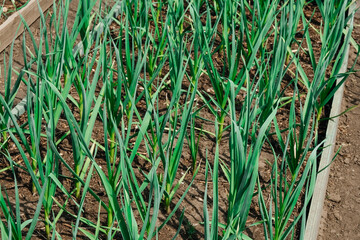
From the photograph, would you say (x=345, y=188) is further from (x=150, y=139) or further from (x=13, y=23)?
(x=13, y=23)

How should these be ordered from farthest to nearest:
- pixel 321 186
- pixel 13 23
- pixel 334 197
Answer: pixel 13 23, pixel 334 197, pixel 321 186

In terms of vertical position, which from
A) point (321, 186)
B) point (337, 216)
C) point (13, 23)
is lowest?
point (337, 216)

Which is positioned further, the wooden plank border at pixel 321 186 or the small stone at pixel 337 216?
the small stone at pixel 337 216

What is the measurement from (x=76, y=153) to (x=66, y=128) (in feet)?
2.64

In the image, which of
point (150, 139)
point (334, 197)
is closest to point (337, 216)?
point (334, 197)

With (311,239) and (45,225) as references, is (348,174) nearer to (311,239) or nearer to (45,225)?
(311,239)

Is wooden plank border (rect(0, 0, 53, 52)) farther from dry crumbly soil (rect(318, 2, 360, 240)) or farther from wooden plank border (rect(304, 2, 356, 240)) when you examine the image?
dry crumbly soil (rect(318, 2, 360, 240))

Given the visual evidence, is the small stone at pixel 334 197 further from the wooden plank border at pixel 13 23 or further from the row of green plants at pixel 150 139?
the wooden plank border at pixel 13 23

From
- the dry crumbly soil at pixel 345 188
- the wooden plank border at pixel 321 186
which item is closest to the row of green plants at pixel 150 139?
the wooden plank border at pixel 321 186

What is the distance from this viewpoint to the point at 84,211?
2467 mm

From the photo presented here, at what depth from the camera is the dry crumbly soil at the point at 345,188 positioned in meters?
2.71

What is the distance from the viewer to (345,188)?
2.91 m

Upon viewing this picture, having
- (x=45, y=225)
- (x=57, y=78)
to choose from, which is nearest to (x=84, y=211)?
(x=45, y=225)

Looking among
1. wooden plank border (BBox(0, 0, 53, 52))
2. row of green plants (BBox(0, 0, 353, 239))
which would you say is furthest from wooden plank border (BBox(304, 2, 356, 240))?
wooden plank border (BBox(0, 0, 53, 52))
